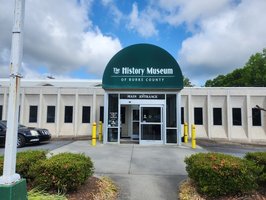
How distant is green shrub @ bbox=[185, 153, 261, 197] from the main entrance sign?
9.09 metres

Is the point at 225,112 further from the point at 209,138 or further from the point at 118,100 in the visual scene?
the point at 118,100

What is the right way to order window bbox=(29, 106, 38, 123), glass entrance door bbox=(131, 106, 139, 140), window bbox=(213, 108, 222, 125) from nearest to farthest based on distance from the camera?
1. glass entrance door bbox=(131, 106, 139, 140)
2. window bbox=(213, 108, 222, 125)
3. window bbox=(29, 106, 38, 123)

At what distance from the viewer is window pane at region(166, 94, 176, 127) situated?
1446 centimetres

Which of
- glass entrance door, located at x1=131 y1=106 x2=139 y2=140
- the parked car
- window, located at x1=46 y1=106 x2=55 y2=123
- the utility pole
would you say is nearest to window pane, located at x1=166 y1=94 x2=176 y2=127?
glass entrance door, located at x1=131 y1=106 x2=139 y2=140

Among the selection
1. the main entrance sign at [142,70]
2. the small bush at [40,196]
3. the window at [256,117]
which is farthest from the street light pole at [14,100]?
the window at [256,117]

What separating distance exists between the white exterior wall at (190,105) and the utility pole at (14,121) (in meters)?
15.9

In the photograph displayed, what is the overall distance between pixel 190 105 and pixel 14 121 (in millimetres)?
17032

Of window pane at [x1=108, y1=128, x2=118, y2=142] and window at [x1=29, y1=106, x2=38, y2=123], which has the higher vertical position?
window at [x1=29, y1=106, x2=38, y2=123]

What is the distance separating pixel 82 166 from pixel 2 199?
7.21 ft

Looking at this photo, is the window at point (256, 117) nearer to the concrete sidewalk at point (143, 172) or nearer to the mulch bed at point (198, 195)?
the concrete sidewalk at point (143, 172)

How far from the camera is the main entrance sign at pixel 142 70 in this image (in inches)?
566

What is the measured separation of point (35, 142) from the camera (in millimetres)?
14273

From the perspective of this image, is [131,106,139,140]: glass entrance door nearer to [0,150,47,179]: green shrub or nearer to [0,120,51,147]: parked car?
[0,120,51,147]: parked car

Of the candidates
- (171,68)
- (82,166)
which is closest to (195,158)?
(82,166)
